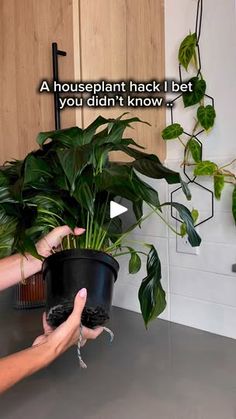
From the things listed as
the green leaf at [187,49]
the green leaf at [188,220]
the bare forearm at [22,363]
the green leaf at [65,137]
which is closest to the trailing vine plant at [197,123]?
the green leaf at [187,49]

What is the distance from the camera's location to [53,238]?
0.82 metres

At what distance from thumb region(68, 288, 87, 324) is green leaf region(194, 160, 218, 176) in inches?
20.7

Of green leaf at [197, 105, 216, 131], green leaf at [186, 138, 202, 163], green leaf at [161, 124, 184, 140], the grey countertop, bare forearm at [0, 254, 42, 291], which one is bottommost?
the grey countertop

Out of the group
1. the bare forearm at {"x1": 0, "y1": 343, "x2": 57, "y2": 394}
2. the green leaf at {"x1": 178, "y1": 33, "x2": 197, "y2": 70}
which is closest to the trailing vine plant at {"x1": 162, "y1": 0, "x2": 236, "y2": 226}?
the green leaf at {"x1": 178, "y1": 33, "x2": 197, "y2": 70}

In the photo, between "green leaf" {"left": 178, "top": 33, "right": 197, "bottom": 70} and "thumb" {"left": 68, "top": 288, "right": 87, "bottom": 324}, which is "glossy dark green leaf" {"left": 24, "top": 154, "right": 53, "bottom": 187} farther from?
"green leaf" {"left": 178, "top": 33, "right": 197, "bottom": 70}

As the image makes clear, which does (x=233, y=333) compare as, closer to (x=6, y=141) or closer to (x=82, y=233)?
(x=82, y=233)

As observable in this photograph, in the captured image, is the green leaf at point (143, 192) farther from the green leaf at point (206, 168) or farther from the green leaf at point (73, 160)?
the green leaf at point (206, 168)

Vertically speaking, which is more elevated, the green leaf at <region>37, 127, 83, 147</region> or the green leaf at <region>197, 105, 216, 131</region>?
the green leaf at <region>197, 105, 216, 131</region>

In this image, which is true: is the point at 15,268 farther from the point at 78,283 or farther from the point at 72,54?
the point at 72,54

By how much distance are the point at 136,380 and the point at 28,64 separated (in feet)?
3.13

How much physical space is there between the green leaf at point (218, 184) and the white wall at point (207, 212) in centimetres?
2

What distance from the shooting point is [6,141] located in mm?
1354

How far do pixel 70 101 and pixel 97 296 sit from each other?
61cm

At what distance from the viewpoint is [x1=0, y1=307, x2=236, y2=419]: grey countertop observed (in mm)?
748
